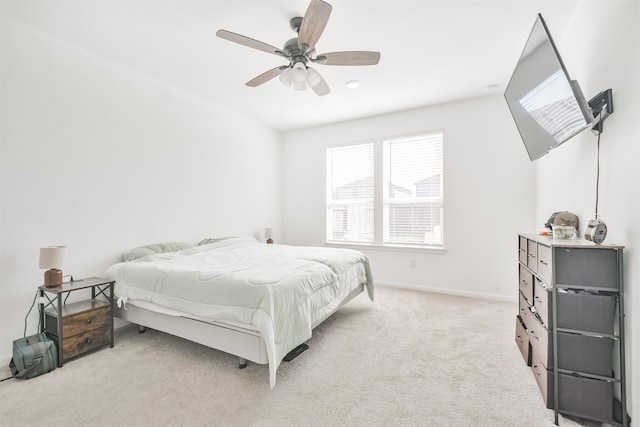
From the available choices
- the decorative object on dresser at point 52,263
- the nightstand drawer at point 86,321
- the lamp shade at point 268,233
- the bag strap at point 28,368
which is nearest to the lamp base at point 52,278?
the decorative object on dresser at point 52,263

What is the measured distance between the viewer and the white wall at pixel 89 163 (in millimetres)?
2309

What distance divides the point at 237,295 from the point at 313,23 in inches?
74.6

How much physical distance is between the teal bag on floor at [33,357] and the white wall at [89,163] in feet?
0.95

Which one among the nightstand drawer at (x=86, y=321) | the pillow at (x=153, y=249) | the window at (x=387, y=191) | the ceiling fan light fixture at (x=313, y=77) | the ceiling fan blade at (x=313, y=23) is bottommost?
the nightstand drawer at (x=86, y=321)

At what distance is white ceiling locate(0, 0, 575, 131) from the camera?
217cm

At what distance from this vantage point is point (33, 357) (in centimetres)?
209

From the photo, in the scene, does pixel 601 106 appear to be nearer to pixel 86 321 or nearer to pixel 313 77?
pixel 313 77

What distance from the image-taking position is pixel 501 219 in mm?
3801

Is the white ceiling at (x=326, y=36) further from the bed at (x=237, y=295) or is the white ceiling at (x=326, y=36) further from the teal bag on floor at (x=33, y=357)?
the teal bag on floor at (x=33, y=357)

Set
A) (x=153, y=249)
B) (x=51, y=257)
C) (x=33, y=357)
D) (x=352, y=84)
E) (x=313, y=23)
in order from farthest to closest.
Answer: (x=352, y=84) → (x=153, y=249) → (x=51, y=257) → (x=33, y=357) → (x=313, y=23)

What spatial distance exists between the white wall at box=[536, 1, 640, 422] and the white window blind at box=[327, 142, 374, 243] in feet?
8.93

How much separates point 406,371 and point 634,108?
2.08 m

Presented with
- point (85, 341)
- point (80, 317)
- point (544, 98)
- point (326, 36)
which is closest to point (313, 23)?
point (326, 36)

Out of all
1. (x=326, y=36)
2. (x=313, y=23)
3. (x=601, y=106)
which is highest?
(x=326, y=36)
